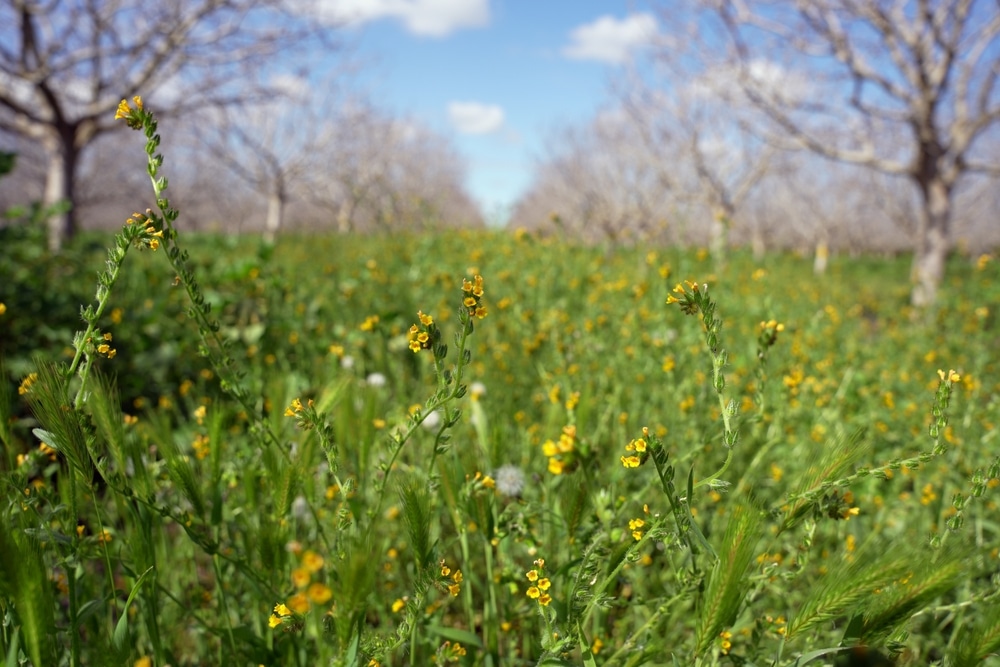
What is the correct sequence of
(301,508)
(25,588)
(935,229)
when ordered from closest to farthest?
(25,588) → (301,508) → (935,229)

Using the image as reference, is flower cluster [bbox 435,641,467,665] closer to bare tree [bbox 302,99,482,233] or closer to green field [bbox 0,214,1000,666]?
green field [bbox 0,214,1000,666]

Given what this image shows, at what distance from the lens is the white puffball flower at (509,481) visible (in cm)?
148

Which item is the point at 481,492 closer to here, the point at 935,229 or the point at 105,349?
the point at 105,349

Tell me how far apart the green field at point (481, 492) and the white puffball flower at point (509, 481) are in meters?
0.01

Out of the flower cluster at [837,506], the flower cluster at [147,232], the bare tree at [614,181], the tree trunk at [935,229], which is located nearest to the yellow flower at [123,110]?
the flower cluster at [147,232]

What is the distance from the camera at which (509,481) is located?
1560 millimetres

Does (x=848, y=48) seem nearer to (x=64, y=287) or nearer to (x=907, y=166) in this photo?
(x=907, y=166)

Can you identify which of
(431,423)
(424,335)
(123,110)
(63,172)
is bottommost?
(431,423)

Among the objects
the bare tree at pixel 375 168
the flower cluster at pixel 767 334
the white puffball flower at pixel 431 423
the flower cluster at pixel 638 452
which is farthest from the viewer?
the bare tree at pixel 375 168

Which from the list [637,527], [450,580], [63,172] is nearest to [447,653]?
[450,580]

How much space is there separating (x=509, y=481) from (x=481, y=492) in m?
0.53

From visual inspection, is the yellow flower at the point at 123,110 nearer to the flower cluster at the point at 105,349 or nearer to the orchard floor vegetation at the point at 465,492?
the orchard floor vegetation at the point at 465,492

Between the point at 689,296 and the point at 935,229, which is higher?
the point at 689,296

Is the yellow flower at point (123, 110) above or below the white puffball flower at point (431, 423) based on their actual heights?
above
